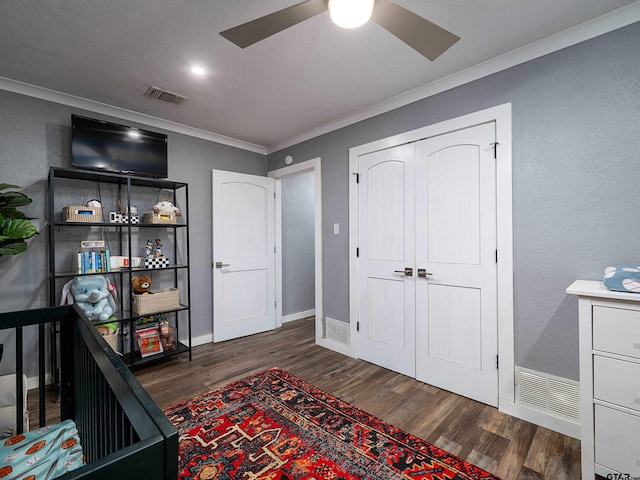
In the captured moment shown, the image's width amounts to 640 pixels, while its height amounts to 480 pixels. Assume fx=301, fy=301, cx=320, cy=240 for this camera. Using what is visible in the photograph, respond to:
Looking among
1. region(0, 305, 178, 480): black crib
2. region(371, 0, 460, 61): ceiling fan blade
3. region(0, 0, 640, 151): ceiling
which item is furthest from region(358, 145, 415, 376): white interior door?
region(0, 305, 178, 480): black crib

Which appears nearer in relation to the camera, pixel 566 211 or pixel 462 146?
pixel 566 211

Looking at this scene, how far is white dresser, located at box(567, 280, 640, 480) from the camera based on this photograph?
4.51ft

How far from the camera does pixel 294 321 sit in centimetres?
455

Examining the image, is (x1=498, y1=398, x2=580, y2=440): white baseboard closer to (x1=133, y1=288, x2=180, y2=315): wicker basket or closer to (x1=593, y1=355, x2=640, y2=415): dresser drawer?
(x1=593, y1=355, x2=640, y2=415): dresser drawer

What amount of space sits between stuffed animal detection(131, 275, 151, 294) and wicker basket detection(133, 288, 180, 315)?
0.23 feet

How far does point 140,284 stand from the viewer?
297 cm

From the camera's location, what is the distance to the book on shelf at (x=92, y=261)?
259cm

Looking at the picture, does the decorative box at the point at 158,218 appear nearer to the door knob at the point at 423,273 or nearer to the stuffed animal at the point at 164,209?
the stuffed animal at the point at 164,209

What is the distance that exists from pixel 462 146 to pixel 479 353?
63.4 inches

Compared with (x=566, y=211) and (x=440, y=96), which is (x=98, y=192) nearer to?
(x=440, y=96)

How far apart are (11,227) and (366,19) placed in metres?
2.67

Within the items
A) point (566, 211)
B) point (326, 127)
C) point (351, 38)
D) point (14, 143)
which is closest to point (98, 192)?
point (14, 143)

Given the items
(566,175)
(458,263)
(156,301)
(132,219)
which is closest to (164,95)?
(132,219)

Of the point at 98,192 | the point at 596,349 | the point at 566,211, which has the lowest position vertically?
the point at 596,349
